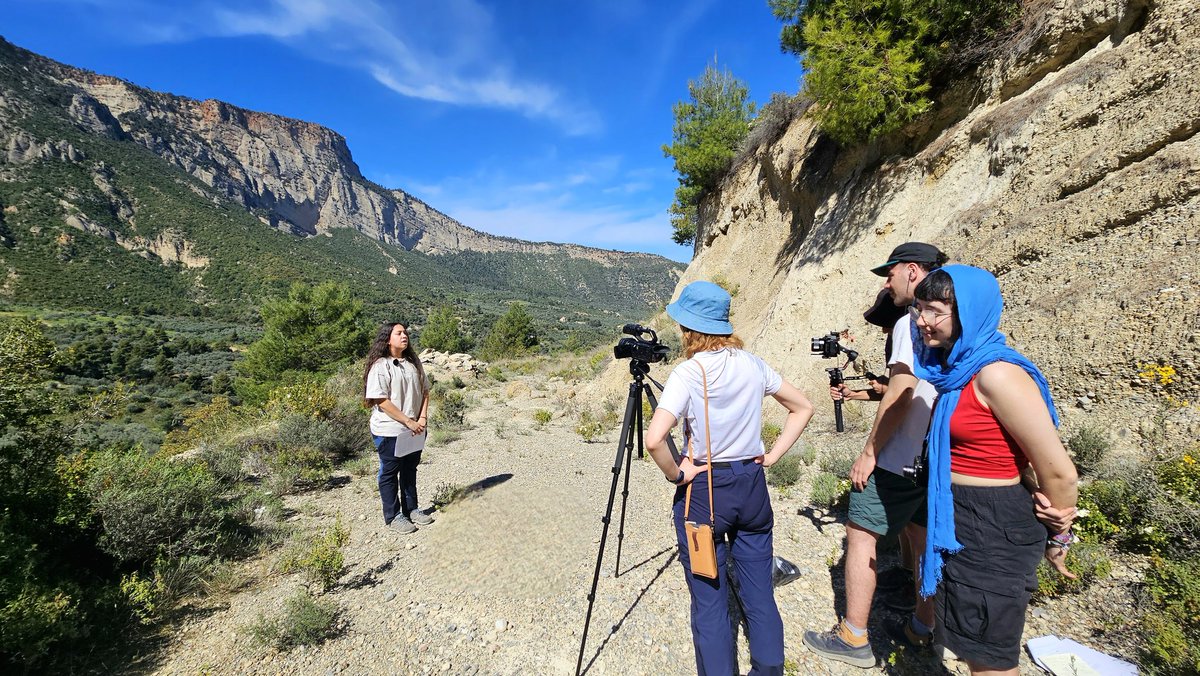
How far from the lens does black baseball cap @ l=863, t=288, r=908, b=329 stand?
263 cm

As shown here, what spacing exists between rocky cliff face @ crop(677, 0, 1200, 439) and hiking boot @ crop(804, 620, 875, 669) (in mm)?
3072

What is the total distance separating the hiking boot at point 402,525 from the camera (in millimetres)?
4410

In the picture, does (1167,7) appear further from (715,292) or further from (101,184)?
(101,184)

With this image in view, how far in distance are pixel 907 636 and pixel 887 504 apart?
0.87 m

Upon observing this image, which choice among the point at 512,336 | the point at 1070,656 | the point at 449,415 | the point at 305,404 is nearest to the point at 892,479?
the point at 1070,656

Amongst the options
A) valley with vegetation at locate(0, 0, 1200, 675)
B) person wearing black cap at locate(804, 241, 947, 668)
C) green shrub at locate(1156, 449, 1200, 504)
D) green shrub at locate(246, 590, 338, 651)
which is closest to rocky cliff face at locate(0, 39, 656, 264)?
valley with vegetation at locate(0, 0, 1200, 675)

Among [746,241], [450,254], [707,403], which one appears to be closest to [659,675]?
[707,403]

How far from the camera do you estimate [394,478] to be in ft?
14.6

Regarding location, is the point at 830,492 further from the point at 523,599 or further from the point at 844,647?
the point at 523,599

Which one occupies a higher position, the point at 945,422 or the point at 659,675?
the point at 945,422

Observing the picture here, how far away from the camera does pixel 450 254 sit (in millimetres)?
152000

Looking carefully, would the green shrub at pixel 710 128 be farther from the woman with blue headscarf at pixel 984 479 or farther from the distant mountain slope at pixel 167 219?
the distant mountain slope at pixel 167 219

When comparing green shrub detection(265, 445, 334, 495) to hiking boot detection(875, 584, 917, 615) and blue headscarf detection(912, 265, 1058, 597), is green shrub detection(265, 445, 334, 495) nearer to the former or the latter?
hiking boot detection(875, 584, 917, 615)

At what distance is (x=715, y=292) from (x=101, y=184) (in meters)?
87.9
